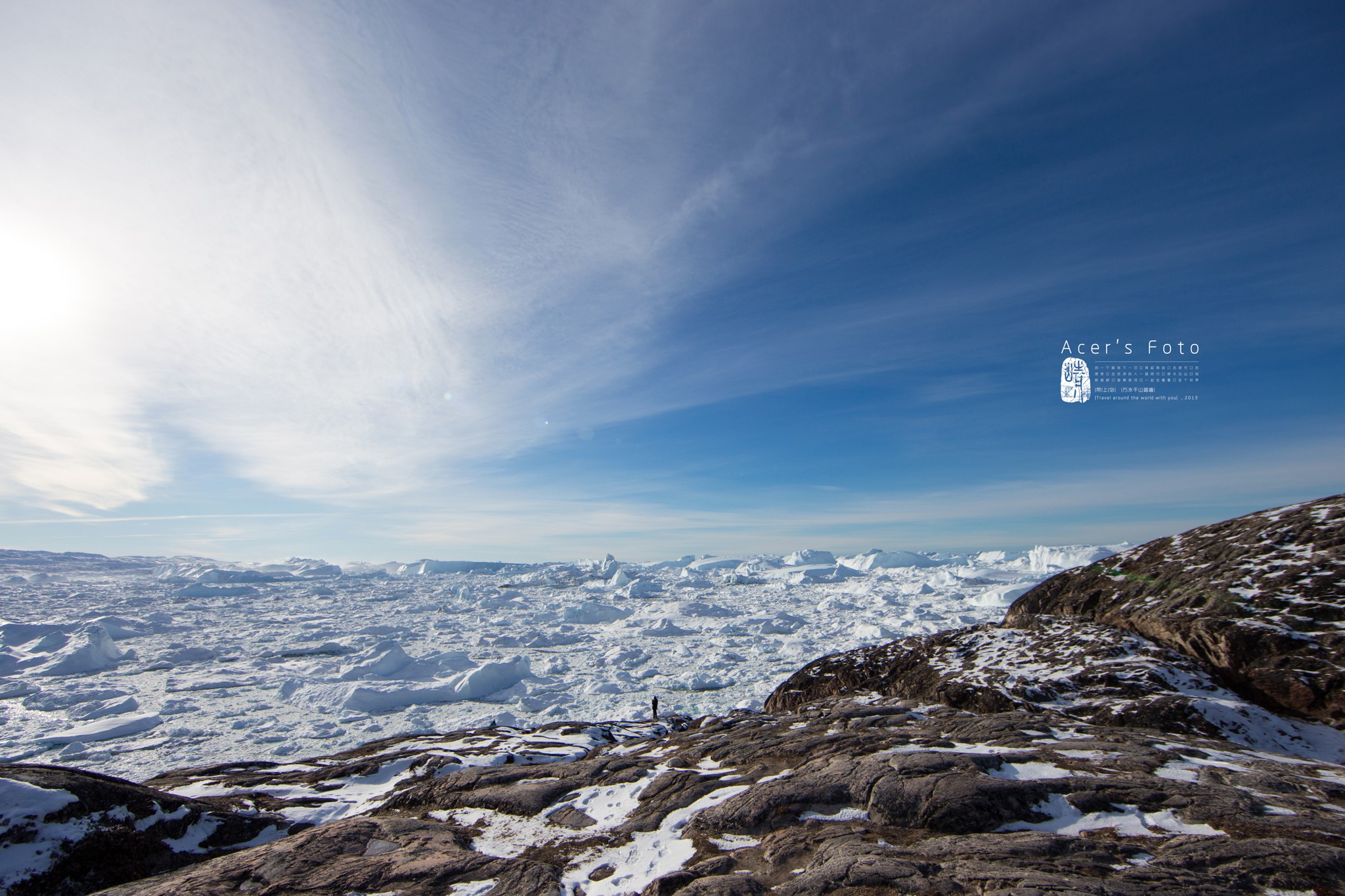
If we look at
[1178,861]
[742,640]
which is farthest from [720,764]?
[742,640]

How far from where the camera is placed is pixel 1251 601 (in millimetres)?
9312

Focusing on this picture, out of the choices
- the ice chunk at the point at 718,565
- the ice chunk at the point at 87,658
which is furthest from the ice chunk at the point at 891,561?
the ice chunk at the point at 87,658

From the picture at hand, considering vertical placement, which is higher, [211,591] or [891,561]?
[891,561]

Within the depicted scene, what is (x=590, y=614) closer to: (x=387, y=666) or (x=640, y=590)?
(x=640, y=590)

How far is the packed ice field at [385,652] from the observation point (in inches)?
988

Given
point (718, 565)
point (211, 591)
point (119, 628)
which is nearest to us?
point (119, 628)

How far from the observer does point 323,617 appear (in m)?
61.7

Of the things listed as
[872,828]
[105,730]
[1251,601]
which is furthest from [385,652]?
[1251,601]

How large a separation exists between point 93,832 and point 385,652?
1282 inches

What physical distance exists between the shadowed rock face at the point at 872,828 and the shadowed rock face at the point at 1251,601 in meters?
2.46

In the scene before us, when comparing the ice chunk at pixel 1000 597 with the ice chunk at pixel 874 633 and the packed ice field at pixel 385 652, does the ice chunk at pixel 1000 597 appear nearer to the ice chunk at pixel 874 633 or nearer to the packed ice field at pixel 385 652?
the packed ice field at pixel 385 652

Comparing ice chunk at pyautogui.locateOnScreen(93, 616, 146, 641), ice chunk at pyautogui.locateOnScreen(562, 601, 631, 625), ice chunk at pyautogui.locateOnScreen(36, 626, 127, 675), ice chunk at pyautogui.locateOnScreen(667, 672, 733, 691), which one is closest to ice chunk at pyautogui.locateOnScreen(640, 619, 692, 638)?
ice chunk at pyautogui.locateOnScreen(562, 601, 631, 625)

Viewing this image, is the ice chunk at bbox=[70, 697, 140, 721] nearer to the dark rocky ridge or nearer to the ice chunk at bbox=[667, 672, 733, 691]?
the dark rocky ridge

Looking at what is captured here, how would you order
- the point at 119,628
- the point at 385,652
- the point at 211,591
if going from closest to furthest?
the point at 385,652, the point at 119,628, the point at 211,591
